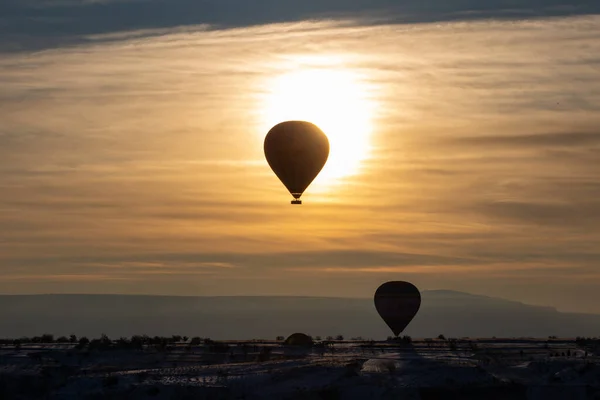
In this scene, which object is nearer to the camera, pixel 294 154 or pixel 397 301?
pixel 294 154

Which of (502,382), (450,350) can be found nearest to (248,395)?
(502,382)

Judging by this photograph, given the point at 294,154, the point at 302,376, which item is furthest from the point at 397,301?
the point at 302,376

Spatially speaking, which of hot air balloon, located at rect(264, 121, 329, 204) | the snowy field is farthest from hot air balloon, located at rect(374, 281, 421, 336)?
the snowy field

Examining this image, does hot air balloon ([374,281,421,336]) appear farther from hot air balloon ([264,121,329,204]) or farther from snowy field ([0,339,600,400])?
snowy field ([0,339,600,400])

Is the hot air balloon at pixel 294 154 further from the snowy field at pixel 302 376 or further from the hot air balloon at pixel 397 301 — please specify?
the hot air balloon at pixel 397 301

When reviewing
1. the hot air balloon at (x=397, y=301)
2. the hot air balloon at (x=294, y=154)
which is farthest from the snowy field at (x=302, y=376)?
the hot air balloon at (x=397, y=301)

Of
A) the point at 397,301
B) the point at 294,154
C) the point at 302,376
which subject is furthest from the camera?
the point at 397,301

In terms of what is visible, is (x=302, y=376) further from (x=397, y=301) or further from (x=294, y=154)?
(x=397, y=301)

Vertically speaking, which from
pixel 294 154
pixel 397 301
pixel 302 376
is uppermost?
pixel 294 154
